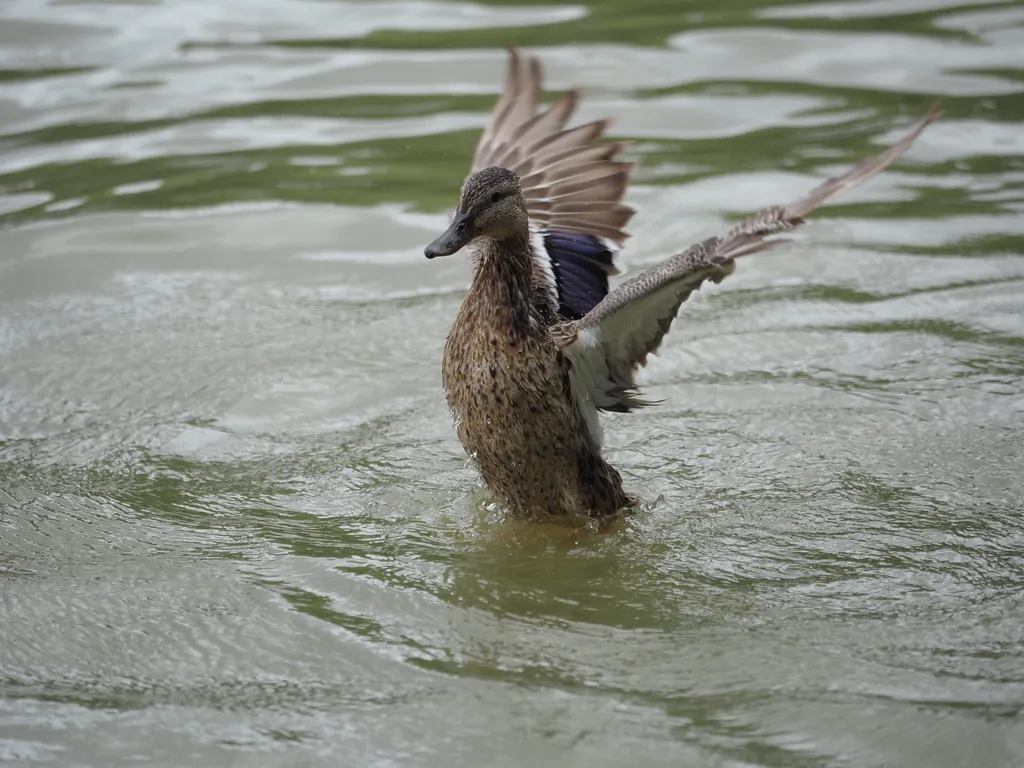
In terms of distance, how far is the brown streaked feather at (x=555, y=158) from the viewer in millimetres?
6828

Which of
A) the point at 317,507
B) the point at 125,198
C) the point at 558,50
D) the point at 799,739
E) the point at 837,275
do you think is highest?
the point at 558,50

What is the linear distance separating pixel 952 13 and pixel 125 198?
7616 millimetres

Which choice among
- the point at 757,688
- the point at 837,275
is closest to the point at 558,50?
the point at 837,275

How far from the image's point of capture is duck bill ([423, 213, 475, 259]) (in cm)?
545

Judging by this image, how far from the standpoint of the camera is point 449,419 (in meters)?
6.88

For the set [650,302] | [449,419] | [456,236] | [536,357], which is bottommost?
[449,419]

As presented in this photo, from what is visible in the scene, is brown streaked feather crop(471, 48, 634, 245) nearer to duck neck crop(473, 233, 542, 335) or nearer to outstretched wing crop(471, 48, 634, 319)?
outstretched wing crop(471, 48, 634, 319)

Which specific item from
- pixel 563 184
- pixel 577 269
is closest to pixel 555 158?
pixel 563 184

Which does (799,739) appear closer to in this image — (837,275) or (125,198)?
(837,275)

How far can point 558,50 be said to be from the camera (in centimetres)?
1187

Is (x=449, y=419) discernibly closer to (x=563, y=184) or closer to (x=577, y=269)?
(x=577, y=269)

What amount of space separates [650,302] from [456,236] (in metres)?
0.85

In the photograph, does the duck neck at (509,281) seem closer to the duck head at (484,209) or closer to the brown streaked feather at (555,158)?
the duck head at (484,209)

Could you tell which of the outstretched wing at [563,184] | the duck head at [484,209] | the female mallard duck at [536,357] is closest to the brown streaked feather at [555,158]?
the outstretched wing at [563,184]
